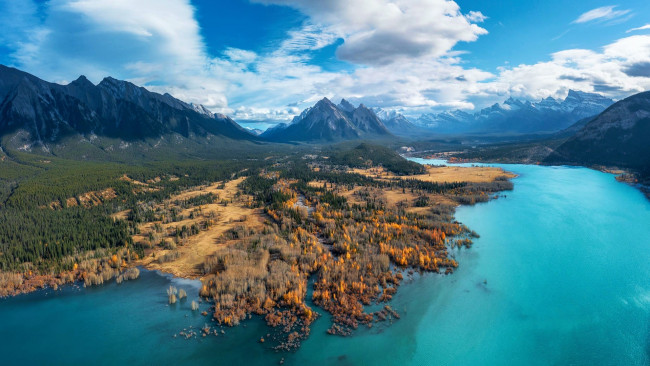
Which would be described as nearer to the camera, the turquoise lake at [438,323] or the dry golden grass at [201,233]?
the turquoise lake at [438,323]

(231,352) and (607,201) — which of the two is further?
(607,201)

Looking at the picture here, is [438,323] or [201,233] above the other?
[201,233]

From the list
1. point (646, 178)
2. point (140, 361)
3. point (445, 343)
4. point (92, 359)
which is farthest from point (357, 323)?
point (646, 178)

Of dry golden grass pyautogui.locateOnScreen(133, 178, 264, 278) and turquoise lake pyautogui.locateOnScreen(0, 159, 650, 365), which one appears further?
dry golden grass pyautogui.locateOnScreen(133, 178, 264, 278)

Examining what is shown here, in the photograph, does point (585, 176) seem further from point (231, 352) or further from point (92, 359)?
point (92, 359)
